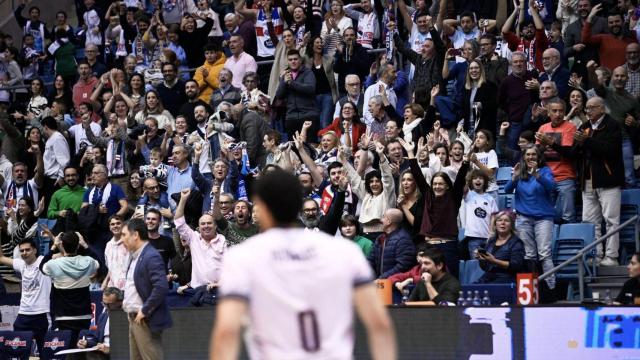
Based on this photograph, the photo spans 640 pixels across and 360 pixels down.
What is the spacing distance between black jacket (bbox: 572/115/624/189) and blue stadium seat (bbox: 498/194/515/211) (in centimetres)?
131

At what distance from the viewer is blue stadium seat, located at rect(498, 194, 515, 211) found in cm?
1573

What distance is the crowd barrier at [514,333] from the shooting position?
34.4 feet

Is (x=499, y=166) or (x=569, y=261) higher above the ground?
(x=499, y=166)

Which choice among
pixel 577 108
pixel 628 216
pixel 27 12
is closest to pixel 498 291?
pixel 628 216

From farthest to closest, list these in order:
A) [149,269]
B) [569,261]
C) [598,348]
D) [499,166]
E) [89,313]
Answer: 1. [499,166]
2. [89,313]
3. [569,261]
4. [149,269]
5. [598,348]

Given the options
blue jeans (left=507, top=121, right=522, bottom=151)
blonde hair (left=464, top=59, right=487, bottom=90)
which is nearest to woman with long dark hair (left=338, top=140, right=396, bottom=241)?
blonde hair (left=464, top=59, right=487, bottom=90)

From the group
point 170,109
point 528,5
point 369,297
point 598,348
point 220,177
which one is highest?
point 528,5

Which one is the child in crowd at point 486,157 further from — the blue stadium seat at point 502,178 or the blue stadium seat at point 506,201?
the blue stadium seat at point 502,178

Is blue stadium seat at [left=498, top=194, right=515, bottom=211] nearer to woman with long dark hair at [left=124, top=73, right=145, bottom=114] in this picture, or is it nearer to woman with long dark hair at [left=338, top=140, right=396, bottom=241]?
woman with long dark hair at [left=338, top=140, right=396, bottom=241]

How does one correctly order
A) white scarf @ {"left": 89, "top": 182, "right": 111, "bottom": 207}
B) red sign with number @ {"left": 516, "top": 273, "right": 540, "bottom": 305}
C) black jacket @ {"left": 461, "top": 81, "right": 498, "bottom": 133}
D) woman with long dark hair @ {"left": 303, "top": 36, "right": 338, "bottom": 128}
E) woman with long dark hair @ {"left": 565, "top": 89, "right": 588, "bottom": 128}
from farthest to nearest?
woman with long dark hair @ {"left": 303, "top": 36, "right": 338, "bottom": 128}, white scarf @ {"left": 89, "top": 182, "right": 111, "bottom": 207}, black jacket @ {"left": 461, "top": 81, "right": 498, "bottom": 133}, woman with long dark hair @ {"left": 565, "top": 89, "right": 588, "bottom": 128}, red sign with number @ {"left": 516, "top": 273, "right": 540, "bottom": 305}

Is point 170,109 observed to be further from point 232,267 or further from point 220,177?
point 232,267

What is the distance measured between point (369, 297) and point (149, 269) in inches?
268

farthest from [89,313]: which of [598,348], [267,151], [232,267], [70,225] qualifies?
[232,267]

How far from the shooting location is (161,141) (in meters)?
18.9
